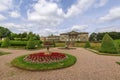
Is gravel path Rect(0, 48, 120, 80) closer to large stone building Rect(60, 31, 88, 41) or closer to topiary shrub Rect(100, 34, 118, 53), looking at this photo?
topiary shrub Rect(100, 34, 118, 53)

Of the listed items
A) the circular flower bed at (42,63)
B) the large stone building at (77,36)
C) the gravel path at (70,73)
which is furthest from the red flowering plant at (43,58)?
the large stone building at (77,36)

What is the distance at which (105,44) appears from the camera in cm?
1644

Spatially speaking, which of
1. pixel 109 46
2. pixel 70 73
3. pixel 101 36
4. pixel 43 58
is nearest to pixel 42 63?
pixel 43 58

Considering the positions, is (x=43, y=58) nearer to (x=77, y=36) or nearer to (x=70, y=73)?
(x=70, y=73)

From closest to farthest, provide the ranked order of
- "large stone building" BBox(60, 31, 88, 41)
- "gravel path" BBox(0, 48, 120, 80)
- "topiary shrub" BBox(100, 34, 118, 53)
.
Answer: "gravel path" BBox(0, 48, 120, 80) < "topiary shrub" BBox(100, 34, 118, 53) < "large stone building" BBox(60, 31, 88, 41)

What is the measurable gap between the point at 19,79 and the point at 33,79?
87cm

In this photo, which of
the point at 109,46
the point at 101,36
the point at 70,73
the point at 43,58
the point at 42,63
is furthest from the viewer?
the point at 101,36

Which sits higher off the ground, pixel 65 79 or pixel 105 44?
pixel 105 44

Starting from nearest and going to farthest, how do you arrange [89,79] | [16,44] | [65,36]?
1. [89,79]
2. [16,44]
3. [65,36]

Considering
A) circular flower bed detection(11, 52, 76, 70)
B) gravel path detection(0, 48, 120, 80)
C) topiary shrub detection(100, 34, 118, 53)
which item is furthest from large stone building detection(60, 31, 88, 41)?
gravel path detection(0, 48, 120, 80)

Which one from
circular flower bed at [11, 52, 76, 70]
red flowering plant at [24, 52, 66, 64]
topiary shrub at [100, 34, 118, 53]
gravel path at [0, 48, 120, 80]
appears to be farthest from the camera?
topiary shrub at [100, 34, 118, 53]

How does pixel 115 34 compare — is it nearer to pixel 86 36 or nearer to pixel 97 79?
pixel 86 36

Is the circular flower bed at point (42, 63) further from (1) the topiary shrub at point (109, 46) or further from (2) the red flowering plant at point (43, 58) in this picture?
(1) the topiary shrub at point (109, 46)

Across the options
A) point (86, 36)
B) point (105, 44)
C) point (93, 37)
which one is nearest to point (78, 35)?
point (86, 36)
